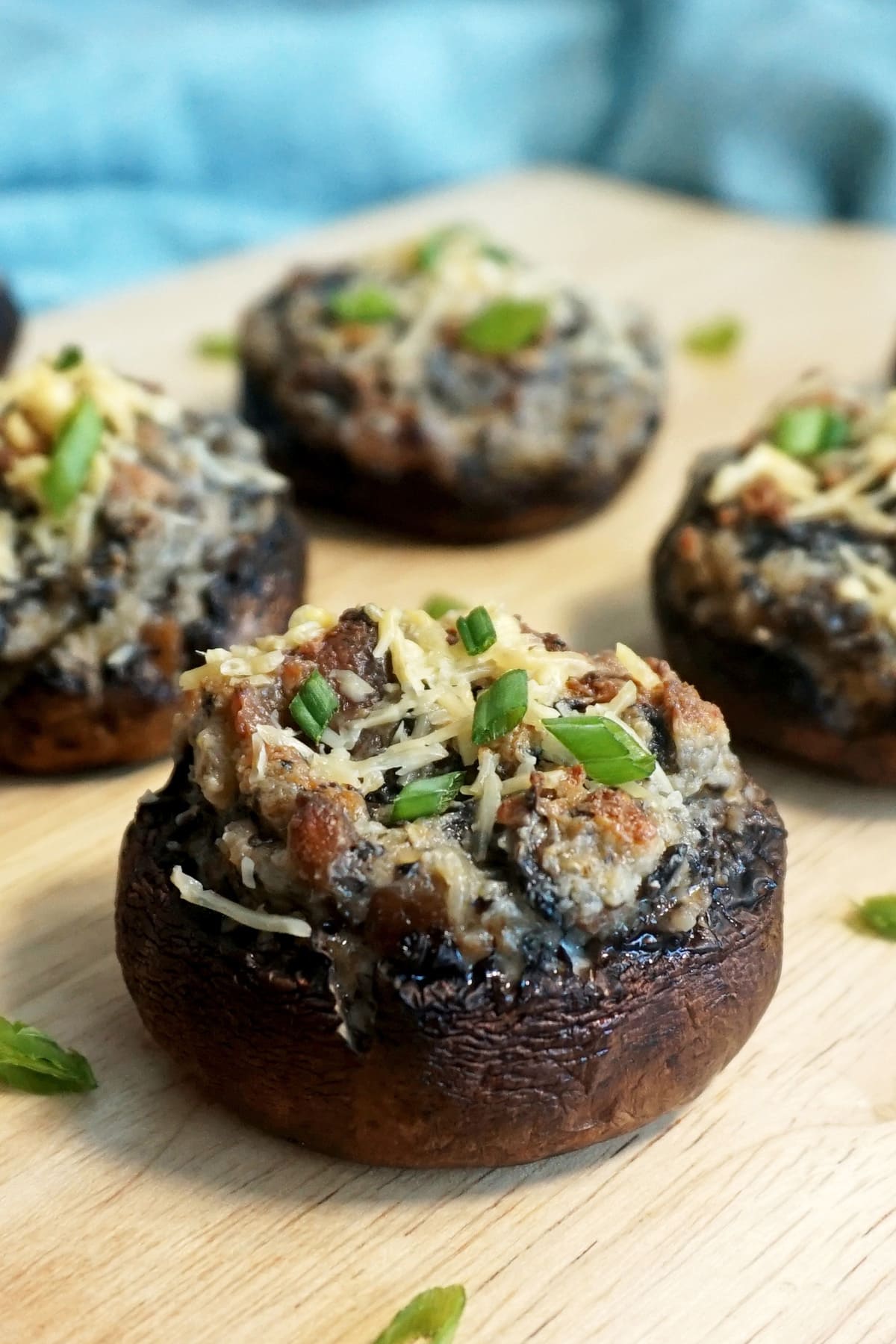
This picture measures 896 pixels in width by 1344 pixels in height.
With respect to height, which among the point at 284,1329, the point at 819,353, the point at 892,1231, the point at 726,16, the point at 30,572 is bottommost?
the point at 284,1329

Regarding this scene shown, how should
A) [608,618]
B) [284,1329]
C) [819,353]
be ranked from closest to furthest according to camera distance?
[284,1329] → [608,618] → [819,353]

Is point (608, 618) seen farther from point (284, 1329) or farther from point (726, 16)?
point (726, 16)

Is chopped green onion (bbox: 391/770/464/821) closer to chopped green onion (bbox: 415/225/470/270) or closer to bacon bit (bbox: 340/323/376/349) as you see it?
bacon bit (bbox: 340/323/376/349)

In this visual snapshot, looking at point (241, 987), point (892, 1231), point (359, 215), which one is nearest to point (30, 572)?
point (241, 987)

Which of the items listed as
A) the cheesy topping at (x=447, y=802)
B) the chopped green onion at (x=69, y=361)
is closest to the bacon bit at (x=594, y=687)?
the cheesy topping at (x=447, y=802)

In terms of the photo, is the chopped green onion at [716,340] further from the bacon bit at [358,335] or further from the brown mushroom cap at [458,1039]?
the brown mushroom cap at [458,1039]

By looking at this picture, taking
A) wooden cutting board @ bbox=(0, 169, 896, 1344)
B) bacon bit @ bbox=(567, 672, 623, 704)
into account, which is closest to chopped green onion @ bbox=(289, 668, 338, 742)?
bacon bit @ bbox=(567, 672, 623, 704)
